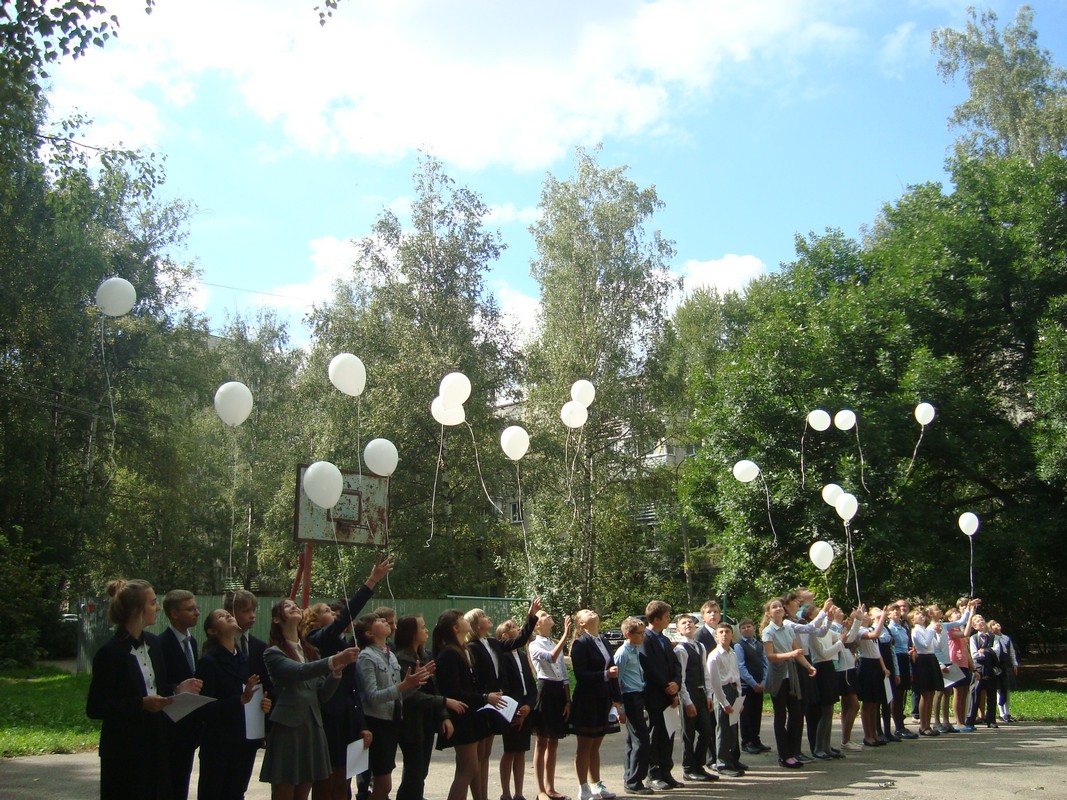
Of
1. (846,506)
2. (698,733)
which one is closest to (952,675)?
(846,506)

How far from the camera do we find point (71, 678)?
20.7m

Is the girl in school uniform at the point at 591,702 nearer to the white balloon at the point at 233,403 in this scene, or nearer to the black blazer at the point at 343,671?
the black blazer at the point at 343,671

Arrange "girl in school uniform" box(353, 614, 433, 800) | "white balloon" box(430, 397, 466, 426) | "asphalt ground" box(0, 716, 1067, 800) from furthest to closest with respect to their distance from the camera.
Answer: "white balloon" box(430, 397, 466, 426)
"asphalt ground" box(0, 716, 1067, 800)
"girl in school uniform" box(353, 614, 433, 800)

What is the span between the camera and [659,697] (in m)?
8.85

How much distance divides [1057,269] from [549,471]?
1536cm

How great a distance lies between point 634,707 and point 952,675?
23.2ft

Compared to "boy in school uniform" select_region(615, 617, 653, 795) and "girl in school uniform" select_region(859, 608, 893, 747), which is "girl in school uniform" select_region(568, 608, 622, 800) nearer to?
"boy in school uniform" select_region(615, 617, 653, 795)

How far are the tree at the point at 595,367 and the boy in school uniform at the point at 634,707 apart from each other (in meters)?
17.6

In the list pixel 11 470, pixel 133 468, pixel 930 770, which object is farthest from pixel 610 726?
pixel 133 468

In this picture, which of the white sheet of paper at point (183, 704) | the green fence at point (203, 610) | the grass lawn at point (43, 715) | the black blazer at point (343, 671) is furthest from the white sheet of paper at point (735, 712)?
the green fence at point (203, 610)

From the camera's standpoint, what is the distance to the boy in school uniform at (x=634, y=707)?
28.3ft

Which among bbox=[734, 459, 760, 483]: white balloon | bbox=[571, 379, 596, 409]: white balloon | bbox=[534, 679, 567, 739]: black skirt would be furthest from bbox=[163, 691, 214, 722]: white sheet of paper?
bbox=[734, 459, 760, 483]: white balloon

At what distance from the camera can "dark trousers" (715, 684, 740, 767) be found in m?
9.78

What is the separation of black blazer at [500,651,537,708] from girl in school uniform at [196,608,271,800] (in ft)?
9.12
